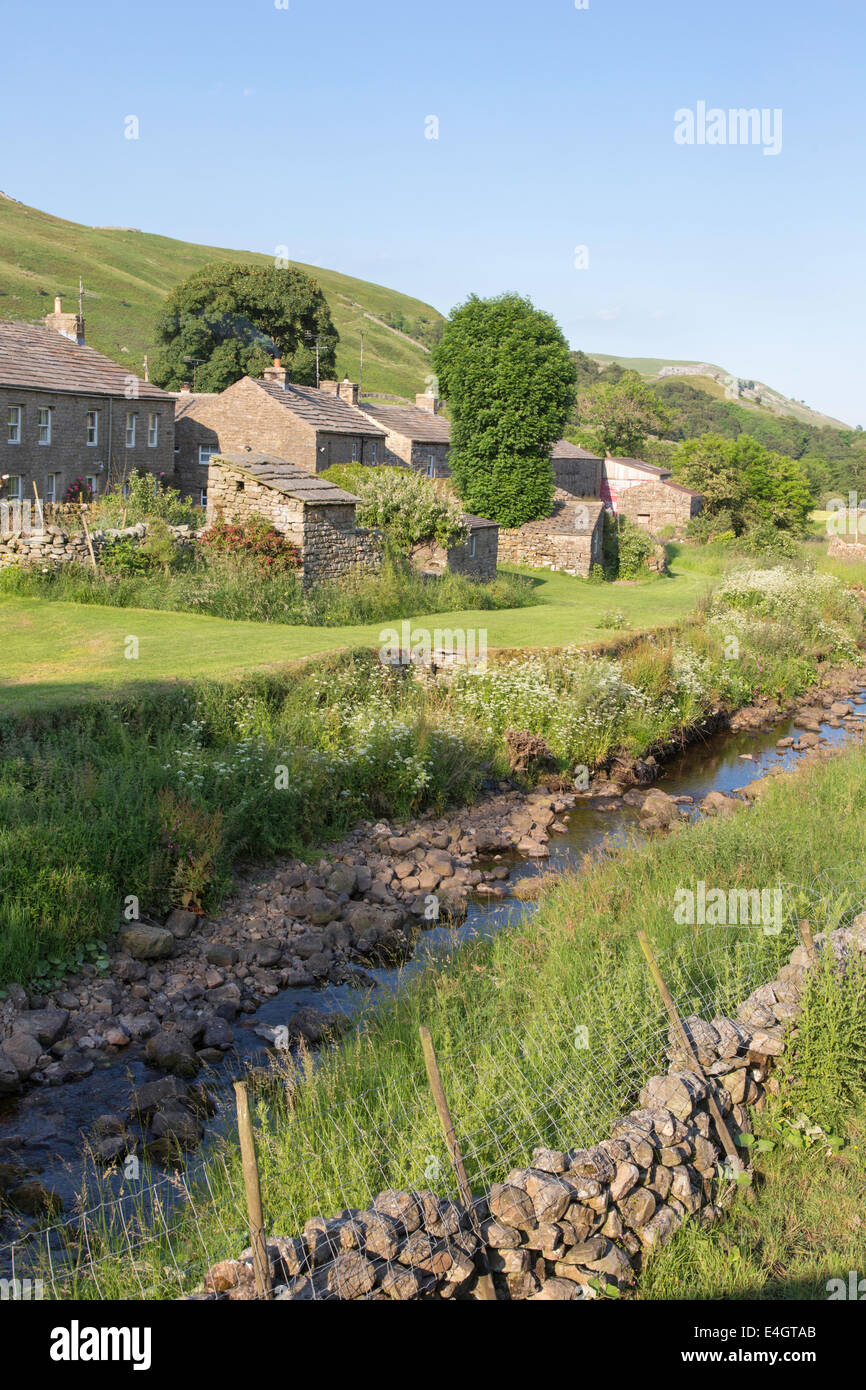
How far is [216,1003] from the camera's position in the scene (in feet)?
32.7

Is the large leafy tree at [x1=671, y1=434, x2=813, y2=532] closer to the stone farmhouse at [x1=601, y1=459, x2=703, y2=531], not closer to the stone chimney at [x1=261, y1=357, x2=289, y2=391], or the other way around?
the stone farmhouse at [x1=601, y1=459, x2=703, y2=531]

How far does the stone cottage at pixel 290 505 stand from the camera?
23422 millimetres

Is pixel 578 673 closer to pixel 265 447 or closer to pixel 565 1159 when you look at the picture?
pixel 565 1159

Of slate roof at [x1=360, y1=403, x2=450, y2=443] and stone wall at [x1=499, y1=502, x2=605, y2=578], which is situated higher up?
slate roof at [x1=360, y1=403, x2=450, y2=443]

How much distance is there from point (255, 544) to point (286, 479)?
228cm

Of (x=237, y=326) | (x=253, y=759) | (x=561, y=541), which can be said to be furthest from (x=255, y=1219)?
(x=237, y=326)

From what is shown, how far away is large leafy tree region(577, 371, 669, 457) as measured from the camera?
233ft

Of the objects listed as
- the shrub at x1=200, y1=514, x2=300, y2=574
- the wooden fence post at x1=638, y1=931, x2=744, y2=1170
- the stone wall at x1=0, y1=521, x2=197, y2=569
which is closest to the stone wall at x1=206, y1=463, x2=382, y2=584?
the shrub at x1=200, y1=514, x2=300, y2=574

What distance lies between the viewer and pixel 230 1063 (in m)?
8.97

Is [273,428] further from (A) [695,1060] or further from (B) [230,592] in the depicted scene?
(A) [695,1060]

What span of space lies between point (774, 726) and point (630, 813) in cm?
839

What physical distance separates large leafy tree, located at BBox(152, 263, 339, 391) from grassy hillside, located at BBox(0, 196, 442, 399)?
13424mm

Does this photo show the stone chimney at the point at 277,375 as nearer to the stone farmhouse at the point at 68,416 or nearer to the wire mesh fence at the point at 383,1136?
the stone farmhouse at the point at 68,416
